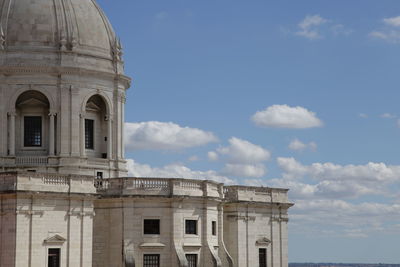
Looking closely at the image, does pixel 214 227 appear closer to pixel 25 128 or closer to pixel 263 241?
pixel 263 241

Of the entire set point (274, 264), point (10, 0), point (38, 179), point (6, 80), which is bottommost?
point (274, 264)

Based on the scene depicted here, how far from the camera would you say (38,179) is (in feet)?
197

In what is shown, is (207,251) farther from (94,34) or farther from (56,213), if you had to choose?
(94,34)

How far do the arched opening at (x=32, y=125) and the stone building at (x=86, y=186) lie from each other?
74 mm

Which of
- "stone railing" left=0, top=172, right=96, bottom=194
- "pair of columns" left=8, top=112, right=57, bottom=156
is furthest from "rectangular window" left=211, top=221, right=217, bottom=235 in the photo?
"pair of columns" left=8, top=112, right=57, bottom=156

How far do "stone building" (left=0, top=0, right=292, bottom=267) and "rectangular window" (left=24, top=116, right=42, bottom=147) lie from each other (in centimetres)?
7

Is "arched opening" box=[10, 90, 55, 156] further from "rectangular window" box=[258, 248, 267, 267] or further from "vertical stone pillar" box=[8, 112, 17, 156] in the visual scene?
"rectangular window" box=[258, 248, 267, 267]

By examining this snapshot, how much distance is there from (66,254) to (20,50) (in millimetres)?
17301

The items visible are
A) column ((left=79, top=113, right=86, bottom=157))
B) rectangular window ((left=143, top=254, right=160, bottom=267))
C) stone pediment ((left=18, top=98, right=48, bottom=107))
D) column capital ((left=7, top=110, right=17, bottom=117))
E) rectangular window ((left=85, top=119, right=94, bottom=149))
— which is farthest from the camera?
rectangular window ((left=85, top=119, right=94, bottom=149))

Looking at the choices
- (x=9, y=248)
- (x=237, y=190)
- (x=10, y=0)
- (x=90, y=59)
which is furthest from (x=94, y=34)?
(x=9, y=248)

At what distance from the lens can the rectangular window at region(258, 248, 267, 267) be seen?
74.8 meters

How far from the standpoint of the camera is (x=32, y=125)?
71.0 meters

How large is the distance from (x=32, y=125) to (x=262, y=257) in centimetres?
2057

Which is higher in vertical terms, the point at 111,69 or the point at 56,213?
the point at 111,69
